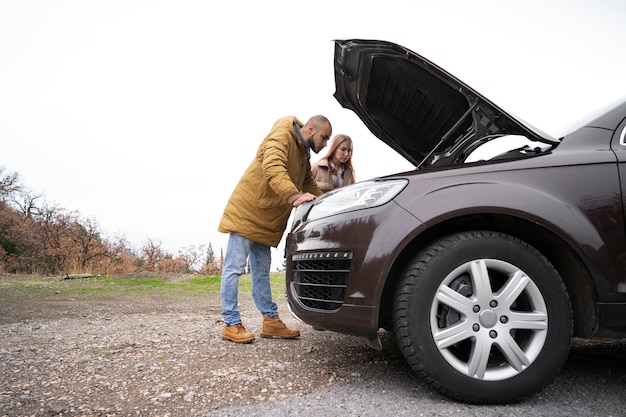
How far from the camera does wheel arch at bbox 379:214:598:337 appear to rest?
78.2 inches

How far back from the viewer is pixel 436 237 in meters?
2.12

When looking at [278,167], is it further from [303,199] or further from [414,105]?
[414,105]

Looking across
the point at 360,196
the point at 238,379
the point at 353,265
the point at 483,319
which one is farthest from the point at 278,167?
the point at 483,319

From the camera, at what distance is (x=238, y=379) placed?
88.4 inches

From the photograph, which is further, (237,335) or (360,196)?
(237,335)

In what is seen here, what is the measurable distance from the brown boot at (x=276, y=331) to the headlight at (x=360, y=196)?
1348mm

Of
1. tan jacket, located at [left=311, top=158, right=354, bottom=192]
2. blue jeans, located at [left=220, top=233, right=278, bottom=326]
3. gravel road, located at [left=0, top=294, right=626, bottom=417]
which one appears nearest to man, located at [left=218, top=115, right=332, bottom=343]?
blue jeans, located at [left=220, top=233, right=278, bottom=326]

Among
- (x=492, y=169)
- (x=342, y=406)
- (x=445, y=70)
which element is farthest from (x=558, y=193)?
(x=342, y=406)

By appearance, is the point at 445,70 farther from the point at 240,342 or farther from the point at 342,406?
the point at 240,342

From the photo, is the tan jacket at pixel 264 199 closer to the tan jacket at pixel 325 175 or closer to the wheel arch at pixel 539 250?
the tan jacket at pixel 325 175

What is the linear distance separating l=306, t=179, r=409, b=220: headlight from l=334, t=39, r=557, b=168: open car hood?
75 cm

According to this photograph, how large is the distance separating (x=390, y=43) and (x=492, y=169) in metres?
0.98

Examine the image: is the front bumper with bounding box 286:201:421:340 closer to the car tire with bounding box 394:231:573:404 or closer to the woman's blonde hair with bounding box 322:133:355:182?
the car tire with bounding box 394:231:573:404

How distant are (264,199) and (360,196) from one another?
130cm
